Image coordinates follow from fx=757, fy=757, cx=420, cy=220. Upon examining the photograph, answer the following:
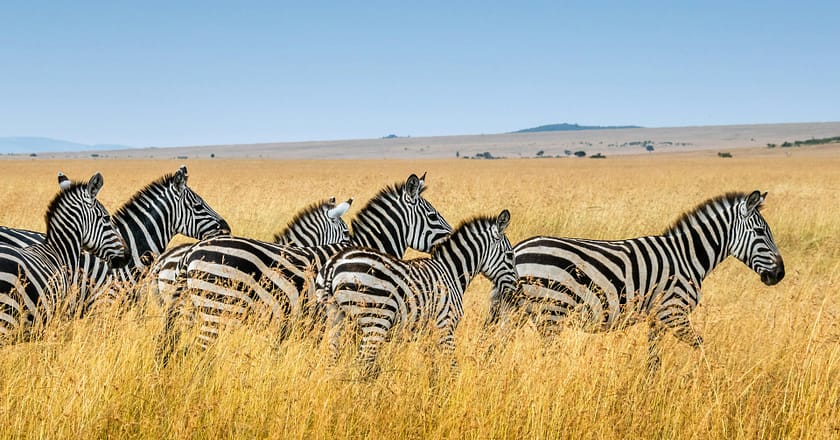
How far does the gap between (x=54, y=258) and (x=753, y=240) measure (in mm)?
6204

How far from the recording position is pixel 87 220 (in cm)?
670

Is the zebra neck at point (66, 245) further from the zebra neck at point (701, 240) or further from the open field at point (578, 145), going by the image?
the open field at point (578, 145)

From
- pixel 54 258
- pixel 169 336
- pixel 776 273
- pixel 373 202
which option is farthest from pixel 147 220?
pixel 776 273

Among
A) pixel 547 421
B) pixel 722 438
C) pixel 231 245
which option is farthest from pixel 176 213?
Result: pixel 722 438

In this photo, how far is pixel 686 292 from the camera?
656 cm

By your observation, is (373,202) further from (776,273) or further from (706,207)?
(776,273)

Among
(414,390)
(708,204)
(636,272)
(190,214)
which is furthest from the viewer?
(190,214)

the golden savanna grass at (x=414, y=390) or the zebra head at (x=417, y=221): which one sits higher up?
the zebra head at (x=417, y=221)

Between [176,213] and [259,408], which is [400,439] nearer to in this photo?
[259,408]

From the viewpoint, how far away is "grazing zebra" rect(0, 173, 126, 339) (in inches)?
209

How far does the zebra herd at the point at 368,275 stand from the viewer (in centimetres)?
551

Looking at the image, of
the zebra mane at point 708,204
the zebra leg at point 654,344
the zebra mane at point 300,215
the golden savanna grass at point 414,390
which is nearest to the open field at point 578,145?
the zebra mane at point 300,215

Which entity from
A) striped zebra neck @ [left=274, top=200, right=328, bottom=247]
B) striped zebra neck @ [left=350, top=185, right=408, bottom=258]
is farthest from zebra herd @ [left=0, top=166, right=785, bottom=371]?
striped zebra neck @ [left=274, top=200, right=328, bottom=247]

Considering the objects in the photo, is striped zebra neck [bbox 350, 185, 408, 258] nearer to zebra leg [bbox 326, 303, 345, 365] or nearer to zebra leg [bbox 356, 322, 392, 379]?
zebra leg [bbox 326, 303, 345, 365]
